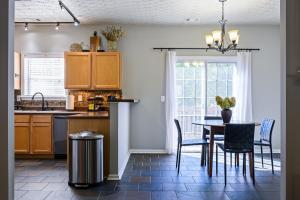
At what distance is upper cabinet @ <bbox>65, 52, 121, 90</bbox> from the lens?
5.95 metres

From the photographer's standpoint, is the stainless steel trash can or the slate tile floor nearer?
the slate tile floor

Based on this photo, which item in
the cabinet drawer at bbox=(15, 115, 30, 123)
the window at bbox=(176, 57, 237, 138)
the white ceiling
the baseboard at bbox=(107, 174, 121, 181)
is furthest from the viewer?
the window at bbox=(176, 57, 237, 138)

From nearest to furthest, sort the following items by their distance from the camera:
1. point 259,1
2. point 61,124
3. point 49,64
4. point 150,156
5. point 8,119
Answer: point 8,119 → point 259,1 → point 61,124 → point 150,156 → point 49,64

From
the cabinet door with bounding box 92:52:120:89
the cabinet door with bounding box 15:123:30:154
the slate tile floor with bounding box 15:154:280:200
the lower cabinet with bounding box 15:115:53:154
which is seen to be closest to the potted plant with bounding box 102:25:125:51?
the cabinet door with bounding box 92:52:120:89

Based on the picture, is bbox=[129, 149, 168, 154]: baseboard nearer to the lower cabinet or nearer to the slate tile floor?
the slate tile floor

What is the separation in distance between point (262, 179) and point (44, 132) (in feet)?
12.8

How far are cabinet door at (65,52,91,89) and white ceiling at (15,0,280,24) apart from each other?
2.42 feet

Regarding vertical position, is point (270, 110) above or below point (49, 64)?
below

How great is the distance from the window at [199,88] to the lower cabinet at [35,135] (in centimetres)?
270

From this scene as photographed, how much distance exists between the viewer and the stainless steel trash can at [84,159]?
3850 mm

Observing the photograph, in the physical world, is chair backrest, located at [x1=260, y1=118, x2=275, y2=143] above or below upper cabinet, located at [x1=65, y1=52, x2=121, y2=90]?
below

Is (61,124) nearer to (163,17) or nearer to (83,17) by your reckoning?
(83,17)

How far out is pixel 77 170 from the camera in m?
3.88

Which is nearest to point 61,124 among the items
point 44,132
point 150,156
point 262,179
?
point 44,132
